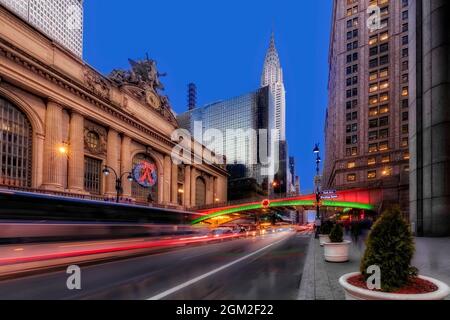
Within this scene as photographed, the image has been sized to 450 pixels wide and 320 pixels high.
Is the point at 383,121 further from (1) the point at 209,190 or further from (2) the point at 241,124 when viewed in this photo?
(2) the point at 241,124

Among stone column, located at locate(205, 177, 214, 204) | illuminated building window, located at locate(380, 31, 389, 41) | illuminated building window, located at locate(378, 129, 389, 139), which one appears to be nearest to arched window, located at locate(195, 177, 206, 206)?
stone column, located at locate(205, 177, 214, 204)

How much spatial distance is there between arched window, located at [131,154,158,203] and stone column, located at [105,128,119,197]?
19.4ft

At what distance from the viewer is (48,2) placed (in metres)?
115

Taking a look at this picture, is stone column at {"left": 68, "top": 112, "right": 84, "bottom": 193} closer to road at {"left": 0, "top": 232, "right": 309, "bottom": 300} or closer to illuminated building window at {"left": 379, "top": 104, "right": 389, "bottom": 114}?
road at {"left": 0, "top": 232, "right": 309, "bottom": 300}

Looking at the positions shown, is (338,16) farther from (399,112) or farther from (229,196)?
(229,196)

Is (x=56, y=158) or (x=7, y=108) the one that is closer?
(x=7, y=108)

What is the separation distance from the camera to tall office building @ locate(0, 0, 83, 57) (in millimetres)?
106944

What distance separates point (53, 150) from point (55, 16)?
10375cm

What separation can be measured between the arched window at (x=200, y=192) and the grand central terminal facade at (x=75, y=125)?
16.9 metres

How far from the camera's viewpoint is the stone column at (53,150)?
126 ft

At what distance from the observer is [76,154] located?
43.0m

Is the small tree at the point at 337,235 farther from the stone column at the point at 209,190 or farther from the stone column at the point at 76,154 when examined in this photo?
the stone column at the point at 209,190
